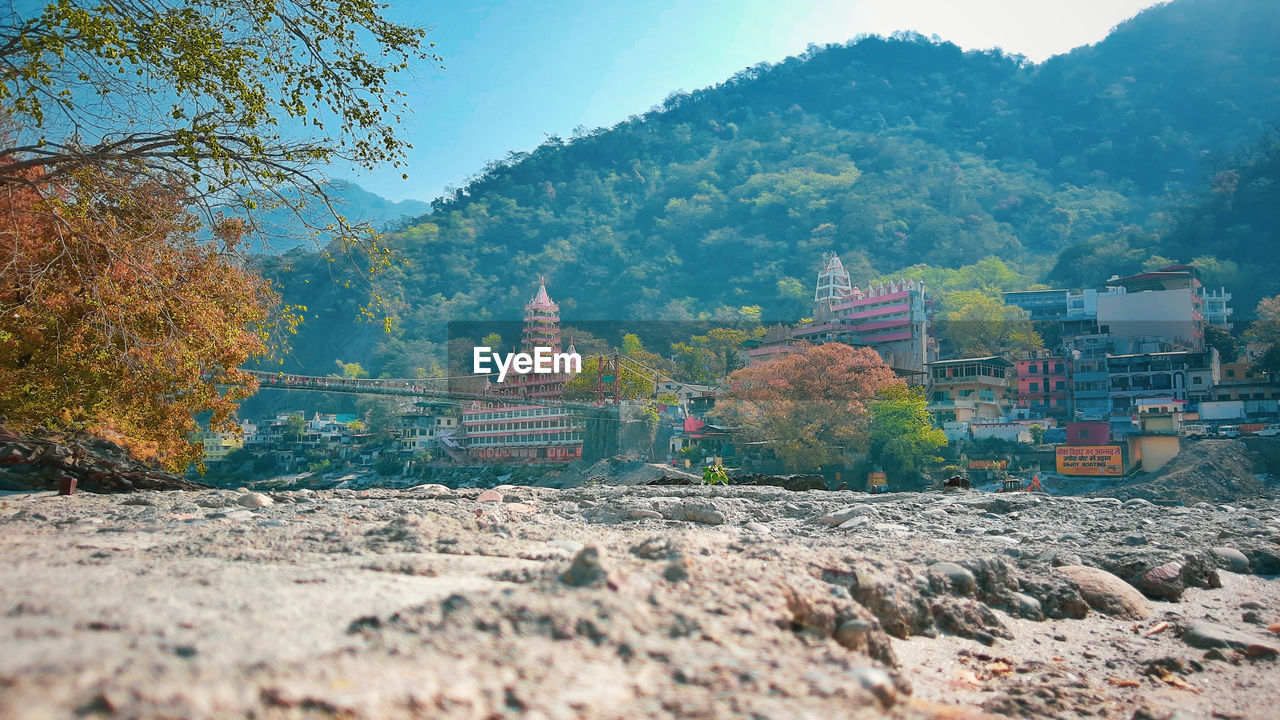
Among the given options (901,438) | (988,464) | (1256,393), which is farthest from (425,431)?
(1256,393)

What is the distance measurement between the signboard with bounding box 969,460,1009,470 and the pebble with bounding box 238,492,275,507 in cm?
3867

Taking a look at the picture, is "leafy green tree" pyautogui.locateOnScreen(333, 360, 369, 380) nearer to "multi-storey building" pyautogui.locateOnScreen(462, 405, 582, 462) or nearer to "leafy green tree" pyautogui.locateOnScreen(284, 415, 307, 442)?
"leafy green tree" pyautogui.locateOnScreen(284, 415, 307, 442)

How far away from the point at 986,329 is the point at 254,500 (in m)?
65.9

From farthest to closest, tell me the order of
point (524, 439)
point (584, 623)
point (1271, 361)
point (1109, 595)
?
1. point (524, 439)
2. point (1271, 361)
3. point (1109, 595)
4. point (584, 623)

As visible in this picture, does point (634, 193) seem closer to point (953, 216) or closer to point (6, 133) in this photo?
point (953, 216)

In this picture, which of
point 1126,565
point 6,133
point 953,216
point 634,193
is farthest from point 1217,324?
point 634,193

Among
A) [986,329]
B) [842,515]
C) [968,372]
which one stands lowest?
[842,515]

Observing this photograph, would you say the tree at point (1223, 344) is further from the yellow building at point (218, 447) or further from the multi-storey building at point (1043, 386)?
the yellow building at point (218, 447)

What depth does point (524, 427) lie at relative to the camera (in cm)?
6288

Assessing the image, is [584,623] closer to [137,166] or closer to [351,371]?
[137,166]

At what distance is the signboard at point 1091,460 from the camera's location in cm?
3653

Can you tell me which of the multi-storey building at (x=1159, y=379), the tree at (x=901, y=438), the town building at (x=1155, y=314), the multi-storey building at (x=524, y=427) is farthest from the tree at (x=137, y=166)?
the town building at (x=1155, y=314)

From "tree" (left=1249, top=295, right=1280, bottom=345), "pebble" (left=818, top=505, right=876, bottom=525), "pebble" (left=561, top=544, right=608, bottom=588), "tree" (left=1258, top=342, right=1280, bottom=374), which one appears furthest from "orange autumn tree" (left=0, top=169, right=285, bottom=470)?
"tree" (left=1249, top=295, right=1280, bottom=345)

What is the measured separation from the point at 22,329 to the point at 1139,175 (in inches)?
5099
